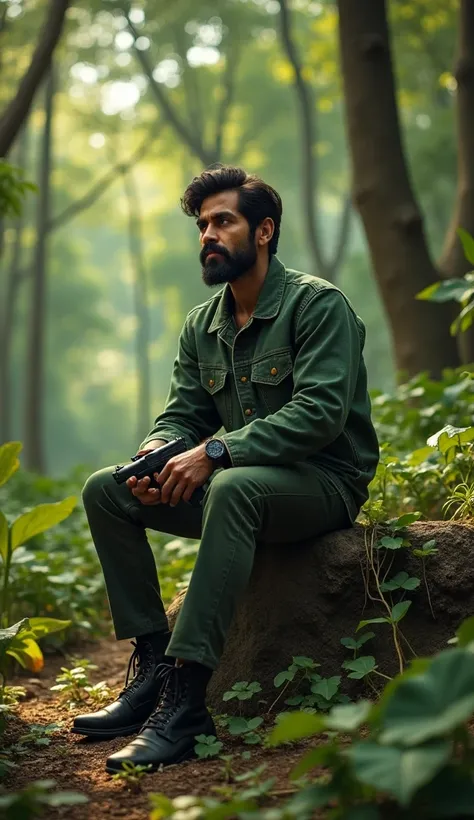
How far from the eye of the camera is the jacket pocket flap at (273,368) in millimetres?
3773

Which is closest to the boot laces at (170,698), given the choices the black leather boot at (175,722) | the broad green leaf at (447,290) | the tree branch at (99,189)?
the black leather boot at (175,722)

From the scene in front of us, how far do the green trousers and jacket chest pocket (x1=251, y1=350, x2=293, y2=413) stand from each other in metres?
0.37

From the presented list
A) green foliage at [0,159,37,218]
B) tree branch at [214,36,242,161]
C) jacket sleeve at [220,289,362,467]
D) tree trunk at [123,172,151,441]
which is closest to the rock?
jacket sleeve at [220,289,362,467]

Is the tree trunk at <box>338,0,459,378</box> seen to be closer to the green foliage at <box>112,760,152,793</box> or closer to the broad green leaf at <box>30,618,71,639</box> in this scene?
the broad green leaf at <box>30,618,71,639</box>

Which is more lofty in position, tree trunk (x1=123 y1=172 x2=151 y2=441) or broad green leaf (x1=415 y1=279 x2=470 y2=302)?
tree trunk (x1=123 y1=172 x2=151 y2=441)

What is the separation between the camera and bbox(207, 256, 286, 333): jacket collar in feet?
12.7

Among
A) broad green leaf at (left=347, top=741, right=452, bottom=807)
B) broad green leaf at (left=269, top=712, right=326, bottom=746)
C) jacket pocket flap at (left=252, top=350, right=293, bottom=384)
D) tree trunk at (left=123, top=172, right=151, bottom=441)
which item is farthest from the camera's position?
tree trunk at (left=123, top=172, right=151, bottom=441)

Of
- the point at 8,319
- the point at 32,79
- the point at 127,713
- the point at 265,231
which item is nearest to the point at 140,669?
the point at 127,713

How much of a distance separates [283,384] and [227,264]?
58 cm

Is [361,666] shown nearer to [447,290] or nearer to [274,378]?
[274,378]

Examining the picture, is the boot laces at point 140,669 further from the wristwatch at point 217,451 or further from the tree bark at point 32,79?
the tree bark at point 32,79

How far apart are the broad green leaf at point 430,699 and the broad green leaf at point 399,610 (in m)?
1.36

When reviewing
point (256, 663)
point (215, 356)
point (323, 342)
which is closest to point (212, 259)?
point (215, 356)

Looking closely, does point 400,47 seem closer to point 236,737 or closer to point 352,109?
point 352,109
